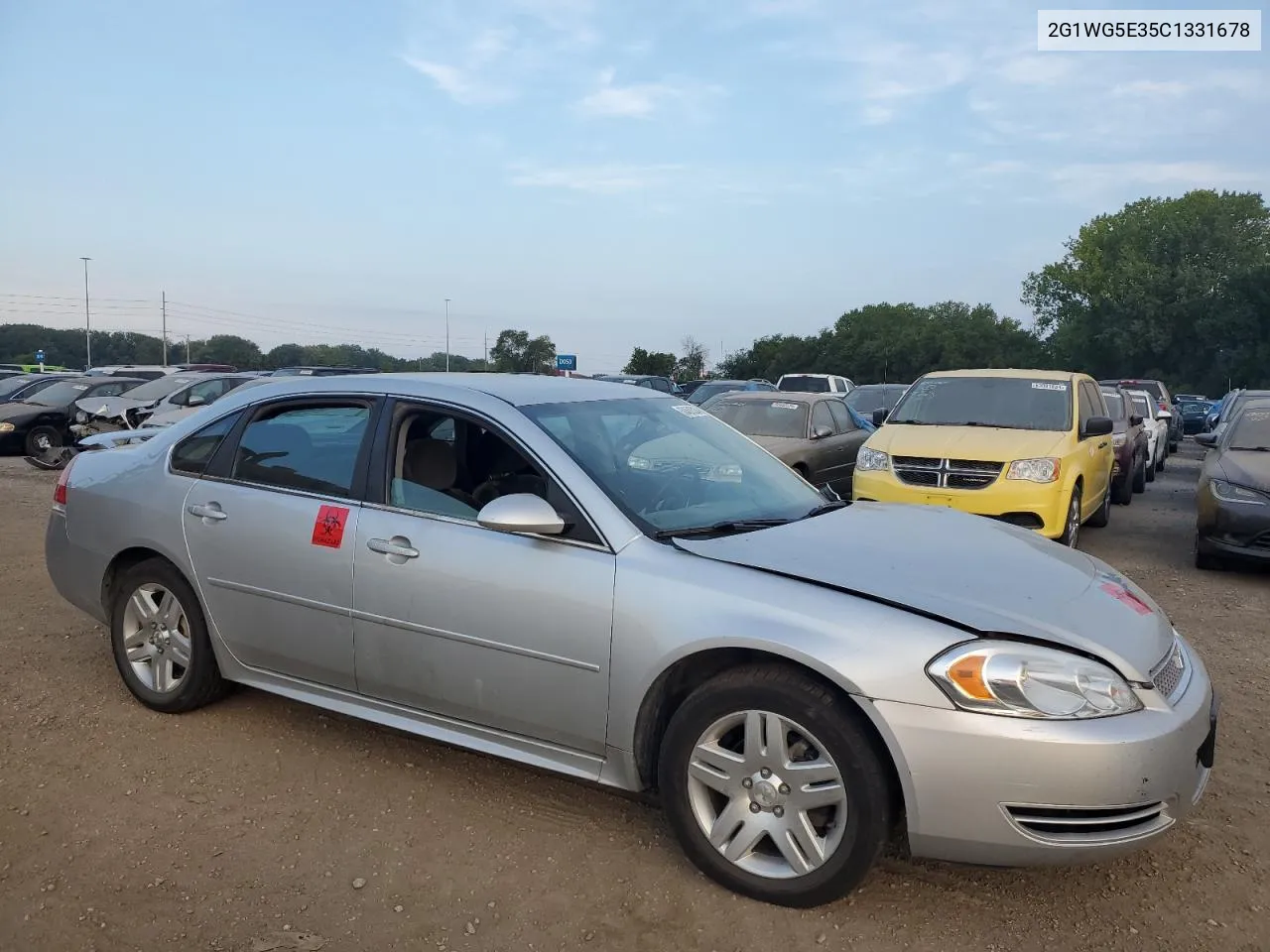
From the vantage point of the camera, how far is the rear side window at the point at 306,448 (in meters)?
3.86

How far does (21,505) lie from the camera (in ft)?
36.2

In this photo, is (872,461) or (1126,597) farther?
(872,461)

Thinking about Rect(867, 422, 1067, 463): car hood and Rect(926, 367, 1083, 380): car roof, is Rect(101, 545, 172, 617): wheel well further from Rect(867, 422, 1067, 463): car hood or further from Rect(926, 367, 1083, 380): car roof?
Rect(926, 367, 1083, 380): car roof

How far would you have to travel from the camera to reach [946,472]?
8.21 metres

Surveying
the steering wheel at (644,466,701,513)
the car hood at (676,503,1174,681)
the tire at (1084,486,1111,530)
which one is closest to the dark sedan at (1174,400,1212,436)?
the tire at (1084,486,1111,530)

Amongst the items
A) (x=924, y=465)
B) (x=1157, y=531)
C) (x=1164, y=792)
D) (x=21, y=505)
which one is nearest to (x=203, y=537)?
(x=1164, y=792)

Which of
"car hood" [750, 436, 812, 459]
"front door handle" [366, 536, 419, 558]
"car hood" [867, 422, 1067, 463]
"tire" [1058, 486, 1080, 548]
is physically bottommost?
"tire" [1058, 486, 1080, 548]

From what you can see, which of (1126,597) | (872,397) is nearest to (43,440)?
(872,397)

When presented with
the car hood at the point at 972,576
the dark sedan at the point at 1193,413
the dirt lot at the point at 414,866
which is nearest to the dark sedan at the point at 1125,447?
the dirt lot at the point at 414,866

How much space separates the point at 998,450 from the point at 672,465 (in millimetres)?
5266

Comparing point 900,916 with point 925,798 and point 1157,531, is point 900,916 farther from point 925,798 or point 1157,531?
point 1157,531

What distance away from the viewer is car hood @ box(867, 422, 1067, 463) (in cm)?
814

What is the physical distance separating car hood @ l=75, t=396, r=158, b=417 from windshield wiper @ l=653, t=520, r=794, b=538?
15972 millimetres

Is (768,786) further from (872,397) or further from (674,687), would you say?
(872,397)
